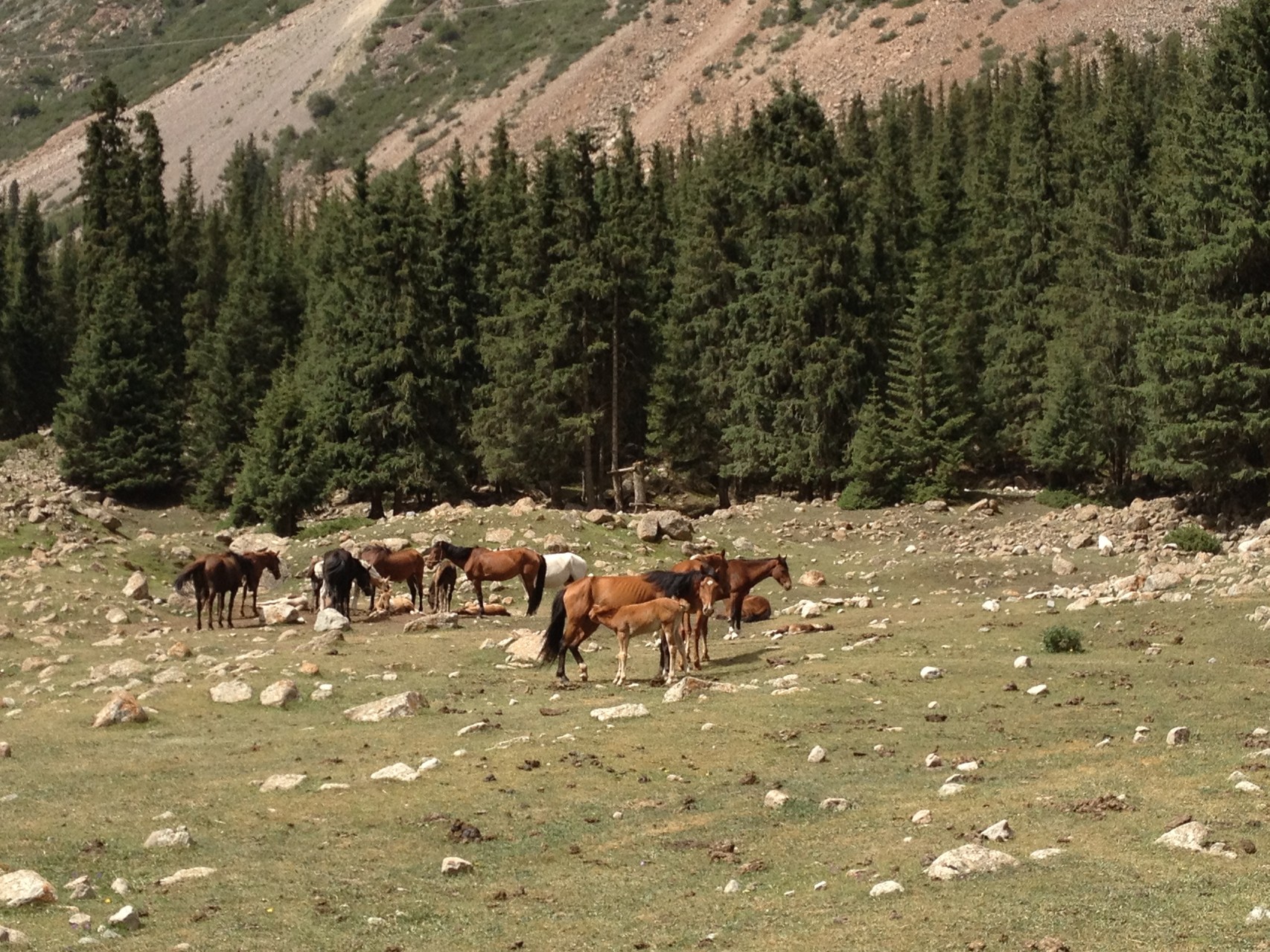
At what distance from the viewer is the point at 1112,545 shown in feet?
121

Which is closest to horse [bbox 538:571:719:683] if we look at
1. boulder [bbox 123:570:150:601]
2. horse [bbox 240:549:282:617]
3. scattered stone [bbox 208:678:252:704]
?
scattered stone [bbox 208:678:252:704]

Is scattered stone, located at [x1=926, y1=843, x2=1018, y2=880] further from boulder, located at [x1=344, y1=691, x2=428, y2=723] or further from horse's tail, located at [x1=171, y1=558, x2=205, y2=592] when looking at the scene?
horse's tail, located at [x1=171, y1=558, x2=205, y2=592]

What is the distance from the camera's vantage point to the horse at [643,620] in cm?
1880

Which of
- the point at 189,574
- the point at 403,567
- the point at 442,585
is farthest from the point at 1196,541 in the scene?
the point at 189,574

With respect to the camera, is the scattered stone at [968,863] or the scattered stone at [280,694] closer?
the scattered stone at [968,863]

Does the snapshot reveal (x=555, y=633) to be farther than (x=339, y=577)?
No

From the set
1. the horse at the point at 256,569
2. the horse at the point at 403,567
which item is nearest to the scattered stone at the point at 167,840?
the horse at the point at 256,569

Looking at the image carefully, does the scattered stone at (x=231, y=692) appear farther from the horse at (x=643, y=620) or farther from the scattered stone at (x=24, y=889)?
the scattered stone at (x=24, y=889)

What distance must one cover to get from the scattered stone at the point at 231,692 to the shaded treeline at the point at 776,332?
31.0 m

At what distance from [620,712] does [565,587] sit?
14.9 feet

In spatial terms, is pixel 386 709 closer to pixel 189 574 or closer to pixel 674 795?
pixel 674 795

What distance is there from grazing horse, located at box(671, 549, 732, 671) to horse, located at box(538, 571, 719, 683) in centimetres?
31

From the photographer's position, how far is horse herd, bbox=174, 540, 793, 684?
63.1ft

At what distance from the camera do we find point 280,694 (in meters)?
18.5
